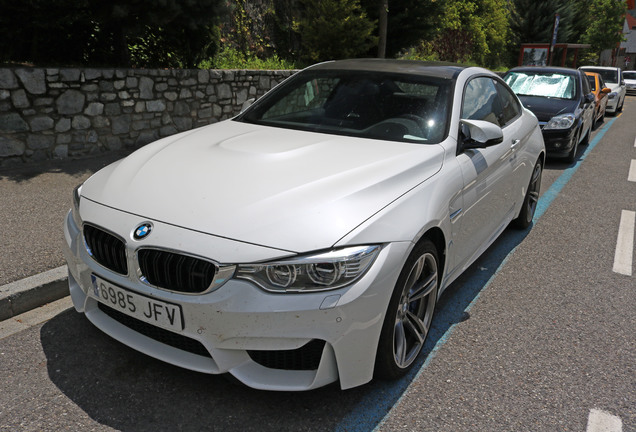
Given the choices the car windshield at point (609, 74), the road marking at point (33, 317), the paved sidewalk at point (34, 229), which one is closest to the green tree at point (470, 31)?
the car windshield at point (609, 74)

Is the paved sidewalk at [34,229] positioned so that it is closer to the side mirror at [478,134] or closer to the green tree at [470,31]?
the side mirror at [478,134]

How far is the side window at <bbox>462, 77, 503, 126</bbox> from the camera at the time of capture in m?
3.90

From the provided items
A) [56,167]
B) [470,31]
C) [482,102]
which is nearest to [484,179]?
[482,102]

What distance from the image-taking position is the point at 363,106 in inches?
152

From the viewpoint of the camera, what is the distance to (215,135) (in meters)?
3.70

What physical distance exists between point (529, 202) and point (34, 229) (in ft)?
15.3

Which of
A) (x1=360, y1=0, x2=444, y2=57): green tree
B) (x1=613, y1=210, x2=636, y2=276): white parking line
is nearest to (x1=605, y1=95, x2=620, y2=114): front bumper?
(x1=360, y1=0, x2=444, y2=57): green tree

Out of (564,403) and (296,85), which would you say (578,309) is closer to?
(564,403)

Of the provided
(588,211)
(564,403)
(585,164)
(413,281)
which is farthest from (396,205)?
(585,164)

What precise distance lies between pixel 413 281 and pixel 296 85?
7.16 feet

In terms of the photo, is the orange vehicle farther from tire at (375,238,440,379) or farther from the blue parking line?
tire at (375,238,440,379)

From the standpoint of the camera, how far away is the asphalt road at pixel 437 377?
260 centimetres

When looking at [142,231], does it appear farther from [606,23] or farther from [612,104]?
[606,23]

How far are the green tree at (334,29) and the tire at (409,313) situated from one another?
405 inches
